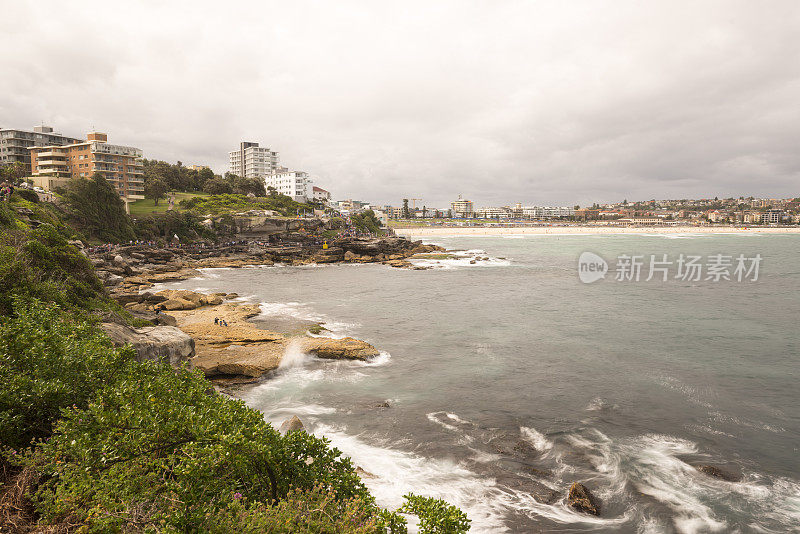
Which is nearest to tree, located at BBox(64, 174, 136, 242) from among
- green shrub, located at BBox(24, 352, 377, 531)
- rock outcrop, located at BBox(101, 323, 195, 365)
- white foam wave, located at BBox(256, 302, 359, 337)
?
white foam wave, located at BBox(256, 302, 359, 337)

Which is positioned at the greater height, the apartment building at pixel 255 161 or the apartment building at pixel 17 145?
the apartment building at pixel 255 161

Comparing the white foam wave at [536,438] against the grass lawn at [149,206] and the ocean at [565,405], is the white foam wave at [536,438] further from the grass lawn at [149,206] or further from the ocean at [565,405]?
the grass lawn at [149,206]

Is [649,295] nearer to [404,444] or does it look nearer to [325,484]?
[404,444]

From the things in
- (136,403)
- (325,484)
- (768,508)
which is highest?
(136,403)

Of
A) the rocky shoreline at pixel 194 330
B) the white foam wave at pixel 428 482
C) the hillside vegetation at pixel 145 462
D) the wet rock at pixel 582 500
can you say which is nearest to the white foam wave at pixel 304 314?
the rocky shoreline at pixel 194 330

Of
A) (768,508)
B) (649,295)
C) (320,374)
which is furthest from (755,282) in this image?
(320,374)

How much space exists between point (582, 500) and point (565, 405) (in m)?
7.10

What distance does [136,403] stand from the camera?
9.18 metres

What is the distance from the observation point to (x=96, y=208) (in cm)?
6819

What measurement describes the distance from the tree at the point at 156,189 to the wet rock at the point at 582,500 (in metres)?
110

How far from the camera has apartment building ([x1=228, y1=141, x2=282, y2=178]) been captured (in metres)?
175

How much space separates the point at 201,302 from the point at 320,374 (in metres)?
19.4

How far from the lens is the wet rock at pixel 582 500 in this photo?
11.9m

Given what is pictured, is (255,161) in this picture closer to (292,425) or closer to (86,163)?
(86,163)
